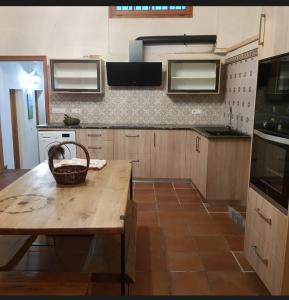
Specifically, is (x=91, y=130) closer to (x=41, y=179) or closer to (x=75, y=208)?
(x=41, y=179)

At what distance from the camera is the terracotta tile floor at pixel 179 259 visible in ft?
6.82

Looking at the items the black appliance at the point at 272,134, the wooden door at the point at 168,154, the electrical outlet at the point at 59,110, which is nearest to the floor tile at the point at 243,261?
the black appliance at the point at 272,134

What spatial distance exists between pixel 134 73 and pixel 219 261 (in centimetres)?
320

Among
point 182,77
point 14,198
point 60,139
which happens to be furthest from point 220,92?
point 14,198

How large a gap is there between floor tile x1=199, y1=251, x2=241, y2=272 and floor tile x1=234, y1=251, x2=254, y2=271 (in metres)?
0.05

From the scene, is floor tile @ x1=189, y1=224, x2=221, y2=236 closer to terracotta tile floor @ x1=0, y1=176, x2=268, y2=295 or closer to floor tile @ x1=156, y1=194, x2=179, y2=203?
terracotta tile floor @ x1=0, y1=176, x2=268, y2=295

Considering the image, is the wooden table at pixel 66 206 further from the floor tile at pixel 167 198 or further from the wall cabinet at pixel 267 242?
the floor tile at pixel 167 198

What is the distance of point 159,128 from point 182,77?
39.9 inches

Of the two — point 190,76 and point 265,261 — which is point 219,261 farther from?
point 190,76

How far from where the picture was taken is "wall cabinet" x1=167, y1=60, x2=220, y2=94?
15.6 feet

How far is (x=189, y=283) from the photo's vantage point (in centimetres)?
219

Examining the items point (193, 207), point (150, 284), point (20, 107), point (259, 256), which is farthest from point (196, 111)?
point (20, 107)

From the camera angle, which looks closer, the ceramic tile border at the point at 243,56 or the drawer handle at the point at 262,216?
the drawer handle at the point at 262,216

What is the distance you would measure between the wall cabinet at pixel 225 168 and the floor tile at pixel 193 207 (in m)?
0.14
